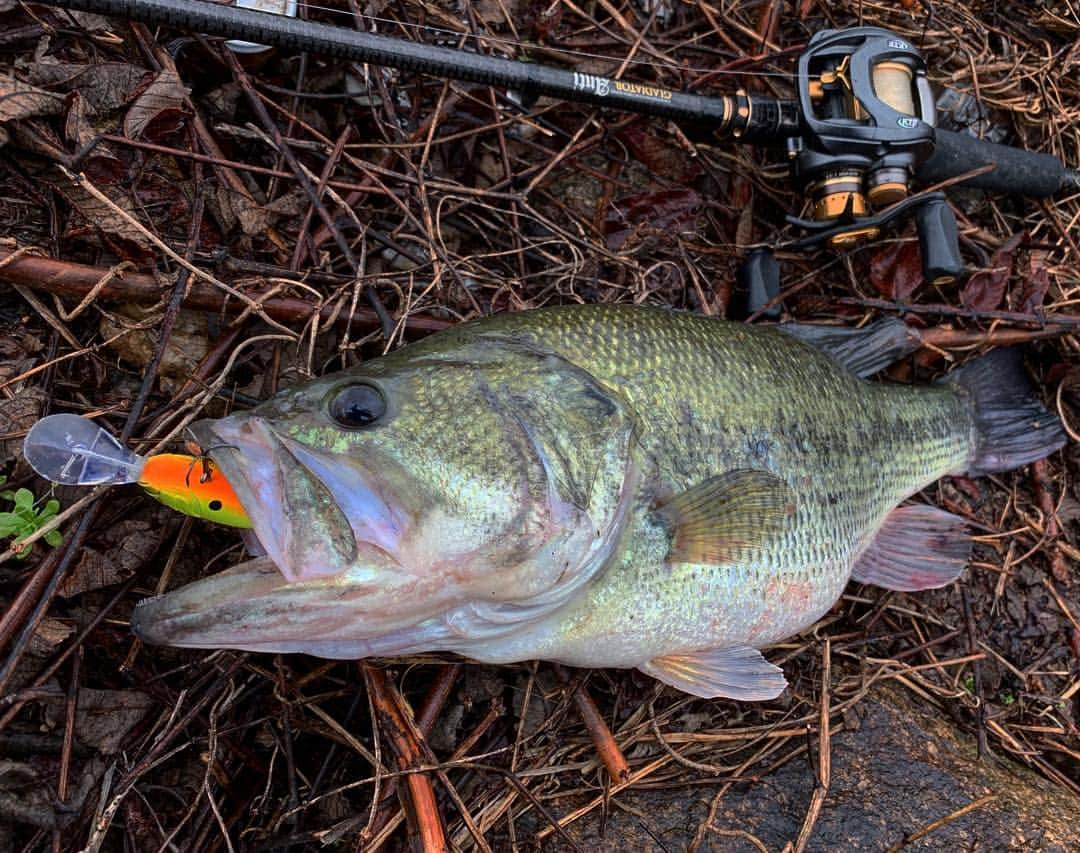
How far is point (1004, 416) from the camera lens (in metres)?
3.12

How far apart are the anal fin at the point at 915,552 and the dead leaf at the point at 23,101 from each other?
10.7 feet

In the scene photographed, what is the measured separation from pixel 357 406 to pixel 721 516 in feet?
3.57

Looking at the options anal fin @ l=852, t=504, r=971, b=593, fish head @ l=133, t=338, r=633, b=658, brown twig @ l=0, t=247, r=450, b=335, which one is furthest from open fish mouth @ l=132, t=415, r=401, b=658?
anal fin @ l=852, t=504, r=971, b=593

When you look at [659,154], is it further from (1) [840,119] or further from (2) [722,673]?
(2) [722,673]

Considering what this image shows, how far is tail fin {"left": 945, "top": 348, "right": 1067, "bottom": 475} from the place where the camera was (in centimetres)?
310

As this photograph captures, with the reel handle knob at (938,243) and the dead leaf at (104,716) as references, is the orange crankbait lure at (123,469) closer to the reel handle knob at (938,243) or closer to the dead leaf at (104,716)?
the dead leaf at (104,716)

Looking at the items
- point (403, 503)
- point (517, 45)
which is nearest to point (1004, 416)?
point (517, 45)

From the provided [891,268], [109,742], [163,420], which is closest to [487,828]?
[109,742]

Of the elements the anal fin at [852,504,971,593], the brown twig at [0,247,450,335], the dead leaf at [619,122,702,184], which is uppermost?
the dead leaf at [619,122,702,184]

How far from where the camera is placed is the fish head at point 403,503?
5.48 feet

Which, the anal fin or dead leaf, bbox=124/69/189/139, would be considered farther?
the anal fin

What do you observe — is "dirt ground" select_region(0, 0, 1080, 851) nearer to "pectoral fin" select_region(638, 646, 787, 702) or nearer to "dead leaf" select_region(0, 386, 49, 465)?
"dead leaf" select_region(0, 386, 49, 465)

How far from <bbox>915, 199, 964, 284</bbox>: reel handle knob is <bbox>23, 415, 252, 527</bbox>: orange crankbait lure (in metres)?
2.70

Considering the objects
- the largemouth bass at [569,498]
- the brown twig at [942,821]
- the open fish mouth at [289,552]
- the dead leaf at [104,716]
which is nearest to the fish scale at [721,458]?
the largemouth bass at [569,498]
